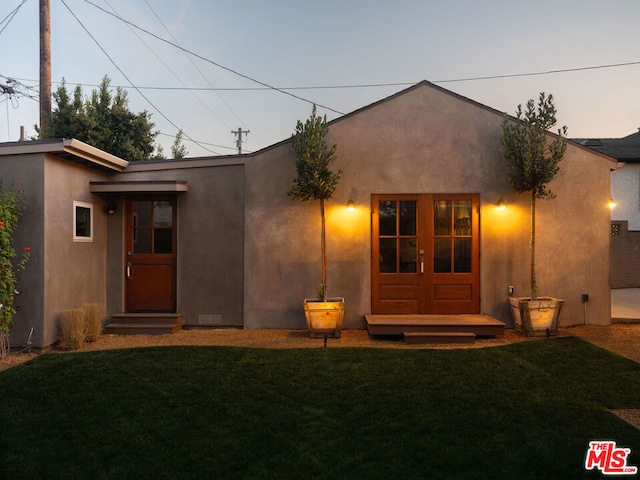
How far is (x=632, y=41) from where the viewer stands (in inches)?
435

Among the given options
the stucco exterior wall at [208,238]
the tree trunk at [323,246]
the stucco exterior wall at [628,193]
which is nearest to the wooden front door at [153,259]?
the stucco exterior wall at [208,238]

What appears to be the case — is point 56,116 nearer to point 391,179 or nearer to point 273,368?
point 391,179

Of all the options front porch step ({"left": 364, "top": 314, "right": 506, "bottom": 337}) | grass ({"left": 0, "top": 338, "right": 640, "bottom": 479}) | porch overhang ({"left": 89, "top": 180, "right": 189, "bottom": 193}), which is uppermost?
porch overhang ({"left": 89, "top": 180, "right": 189, "bottom": 193})

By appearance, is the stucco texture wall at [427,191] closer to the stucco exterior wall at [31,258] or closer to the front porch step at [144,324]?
the front porch step at [144,324]

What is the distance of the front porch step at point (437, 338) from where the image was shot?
6531mm

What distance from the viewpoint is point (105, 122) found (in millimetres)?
15672

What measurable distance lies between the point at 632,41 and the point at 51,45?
14.2 metres

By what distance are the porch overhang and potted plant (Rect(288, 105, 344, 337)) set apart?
1.97 meters

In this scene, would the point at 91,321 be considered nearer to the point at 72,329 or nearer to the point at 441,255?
the point at 72,329

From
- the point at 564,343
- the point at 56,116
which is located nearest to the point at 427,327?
the point at 564,343

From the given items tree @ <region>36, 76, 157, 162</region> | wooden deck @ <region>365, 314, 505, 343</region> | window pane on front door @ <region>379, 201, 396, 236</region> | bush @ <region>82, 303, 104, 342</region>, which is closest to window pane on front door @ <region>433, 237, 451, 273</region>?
window pane on front door @ <region>379, 201, 396, 236</region>

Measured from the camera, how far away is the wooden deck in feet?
21.5

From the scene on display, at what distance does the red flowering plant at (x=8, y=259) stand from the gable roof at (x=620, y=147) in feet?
53.0

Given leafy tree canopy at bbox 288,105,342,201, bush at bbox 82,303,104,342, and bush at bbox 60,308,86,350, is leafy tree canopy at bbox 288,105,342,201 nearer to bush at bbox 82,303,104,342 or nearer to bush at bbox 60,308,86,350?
bush at bbox 82,303,104,342
